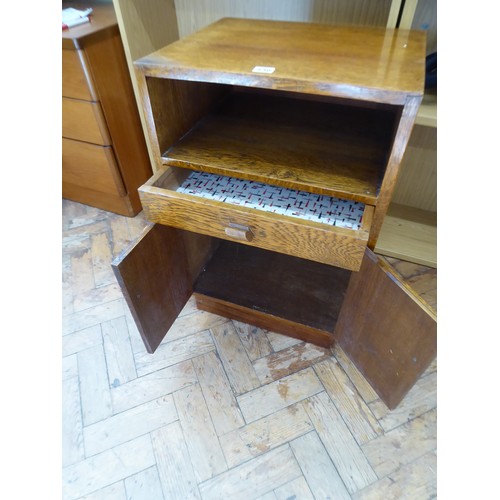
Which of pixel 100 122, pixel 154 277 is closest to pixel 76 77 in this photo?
pixel 100 122

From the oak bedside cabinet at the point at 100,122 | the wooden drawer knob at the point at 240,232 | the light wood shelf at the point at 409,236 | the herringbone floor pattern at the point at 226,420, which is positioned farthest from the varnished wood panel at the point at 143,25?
the light wood shelf at the point at 409,236

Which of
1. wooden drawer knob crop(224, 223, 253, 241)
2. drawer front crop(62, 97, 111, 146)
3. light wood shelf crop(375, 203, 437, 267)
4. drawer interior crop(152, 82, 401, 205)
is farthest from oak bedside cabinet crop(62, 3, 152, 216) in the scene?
light wood shelf crop(375, 203, 437, 267)

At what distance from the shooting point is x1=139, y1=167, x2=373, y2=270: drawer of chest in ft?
2.03

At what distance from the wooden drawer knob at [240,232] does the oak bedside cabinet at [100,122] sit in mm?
700

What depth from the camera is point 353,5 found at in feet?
2.93

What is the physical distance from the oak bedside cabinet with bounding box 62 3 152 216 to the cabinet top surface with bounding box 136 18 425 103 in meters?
0.43

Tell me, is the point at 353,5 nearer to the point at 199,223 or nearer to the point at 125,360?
the point at 199,223

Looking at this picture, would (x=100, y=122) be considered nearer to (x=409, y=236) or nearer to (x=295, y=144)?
(x=295, y=144)

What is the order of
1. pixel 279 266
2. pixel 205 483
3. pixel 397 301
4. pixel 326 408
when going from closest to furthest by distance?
1. pixel 397 301
2. pixel 205 483
3. pixel 326 408
4. pixel 279 266

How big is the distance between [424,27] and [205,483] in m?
1.16

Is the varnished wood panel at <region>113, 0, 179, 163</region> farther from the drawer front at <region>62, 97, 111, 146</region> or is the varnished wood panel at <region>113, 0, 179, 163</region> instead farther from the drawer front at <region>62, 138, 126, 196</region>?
the drawer front at <region>62, 138, 126, 196</region>

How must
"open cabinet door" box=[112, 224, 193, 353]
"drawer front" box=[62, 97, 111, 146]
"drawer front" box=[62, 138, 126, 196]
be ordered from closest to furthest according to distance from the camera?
"open cabinet door" box=[112, 224, 193, 353], "drawer front" box=[62, 97, 111, 146], "drawer front" box=[62, 138, 126, 196]

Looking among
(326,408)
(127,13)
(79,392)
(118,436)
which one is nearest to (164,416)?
(118,436)

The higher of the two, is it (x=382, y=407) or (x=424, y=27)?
(x=424, y=27)
